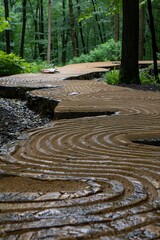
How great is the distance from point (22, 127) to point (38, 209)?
3022 mm

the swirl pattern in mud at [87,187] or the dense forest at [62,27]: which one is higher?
the dense forest at [62,27]

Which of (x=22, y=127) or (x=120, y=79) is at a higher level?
(x=120, y=79)

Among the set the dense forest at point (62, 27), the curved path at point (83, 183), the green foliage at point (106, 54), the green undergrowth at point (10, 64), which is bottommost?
the curved path at point (83, 183)

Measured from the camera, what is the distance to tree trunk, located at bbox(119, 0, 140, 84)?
337 inches

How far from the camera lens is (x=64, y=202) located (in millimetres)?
1616

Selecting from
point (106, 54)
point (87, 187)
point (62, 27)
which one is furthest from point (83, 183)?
point (62, 27)

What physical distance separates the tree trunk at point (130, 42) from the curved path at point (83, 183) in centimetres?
575

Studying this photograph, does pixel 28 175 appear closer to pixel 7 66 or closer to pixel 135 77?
pixel 135 77

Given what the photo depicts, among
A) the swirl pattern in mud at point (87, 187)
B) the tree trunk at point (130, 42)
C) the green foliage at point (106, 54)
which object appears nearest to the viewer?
the swirl pattern in mud at point (87, 187)

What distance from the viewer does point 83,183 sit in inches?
74.0

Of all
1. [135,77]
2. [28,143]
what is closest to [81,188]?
[28,143]

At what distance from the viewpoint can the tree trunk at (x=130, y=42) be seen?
28.1 feet

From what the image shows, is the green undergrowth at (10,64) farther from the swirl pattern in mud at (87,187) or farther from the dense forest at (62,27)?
the swirl pattern in mud at (87,187)

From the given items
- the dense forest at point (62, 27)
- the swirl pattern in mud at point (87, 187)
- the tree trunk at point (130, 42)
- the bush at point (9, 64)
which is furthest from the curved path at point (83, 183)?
the dense forest at point (62, 27)
